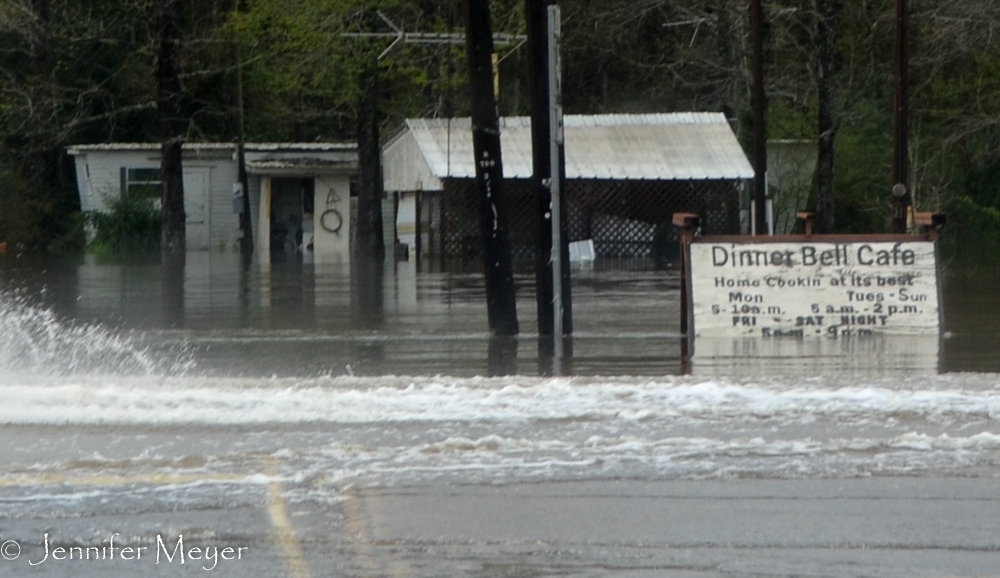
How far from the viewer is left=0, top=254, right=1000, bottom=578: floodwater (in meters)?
5.74

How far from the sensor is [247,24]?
3478cm

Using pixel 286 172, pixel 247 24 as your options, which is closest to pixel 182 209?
pixel 286 172

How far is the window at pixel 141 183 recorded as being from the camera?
39.8m

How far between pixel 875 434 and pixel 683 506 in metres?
2.06

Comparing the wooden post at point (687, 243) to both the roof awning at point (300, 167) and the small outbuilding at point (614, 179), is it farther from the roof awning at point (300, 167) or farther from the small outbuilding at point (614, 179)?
the roof awning at point (300, 167)

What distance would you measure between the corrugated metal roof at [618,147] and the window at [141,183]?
37.0 feet

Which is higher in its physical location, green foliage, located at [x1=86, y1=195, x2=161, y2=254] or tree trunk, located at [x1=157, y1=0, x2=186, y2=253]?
tree trunk, located at [x1=157, y1=0, x2=186, y2=253]

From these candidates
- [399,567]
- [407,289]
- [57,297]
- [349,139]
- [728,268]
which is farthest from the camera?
[349,139]

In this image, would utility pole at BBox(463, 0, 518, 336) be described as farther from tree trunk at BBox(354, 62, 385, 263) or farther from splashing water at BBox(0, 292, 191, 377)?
tree trunk at BBox(354, 62, 385, 263)

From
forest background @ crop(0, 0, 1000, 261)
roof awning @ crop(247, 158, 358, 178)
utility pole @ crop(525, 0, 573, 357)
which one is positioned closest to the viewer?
utility pole @ crop(525, 0, 573, 357)

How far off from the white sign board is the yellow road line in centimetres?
693

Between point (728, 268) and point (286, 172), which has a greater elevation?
point (286, 172)

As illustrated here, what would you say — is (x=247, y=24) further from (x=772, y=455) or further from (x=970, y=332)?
(x=772, y=455)

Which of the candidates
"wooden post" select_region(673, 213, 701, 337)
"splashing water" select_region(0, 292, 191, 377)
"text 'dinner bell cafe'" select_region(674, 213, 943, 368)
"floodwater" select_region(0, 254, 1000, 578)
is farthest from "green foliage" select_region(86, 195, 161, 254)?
"text 'dinner bell cafe'" select_region(674, 213, 943, 368)
